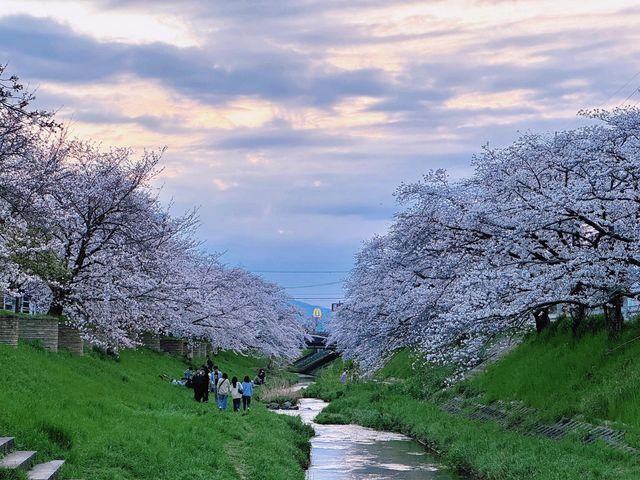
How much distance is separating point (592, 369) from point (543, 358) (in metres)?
5.31

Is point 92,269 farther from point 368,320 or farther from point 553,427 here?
point 553,427

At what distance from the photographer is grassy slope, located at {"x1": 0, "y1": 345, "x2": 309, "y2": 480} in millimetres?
16953

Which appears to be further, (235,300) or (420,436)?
(235,300)

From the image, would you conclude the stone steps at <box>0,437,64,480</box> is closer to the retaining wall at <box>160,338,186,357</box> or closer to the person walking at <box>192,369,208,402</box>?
the person walking at <box>192,369,208,402</box>

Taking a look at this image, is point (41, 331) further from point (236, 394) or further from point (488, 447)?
point (488, 447)

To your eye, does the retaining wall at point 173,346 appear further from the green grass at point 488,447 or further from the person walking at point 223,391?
the person walking at point 223,391

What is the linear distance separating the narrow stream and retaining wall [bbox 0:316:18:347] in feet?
32.0

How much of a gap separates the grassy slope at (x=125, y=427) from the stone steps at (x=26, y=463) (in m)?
0.49

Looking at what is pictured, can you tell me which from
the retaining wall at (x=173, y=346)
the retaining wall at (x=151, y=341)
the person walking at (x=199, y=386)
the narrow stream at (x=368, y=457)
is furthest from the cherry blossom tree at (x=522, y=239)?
the retaining wall at (x=173, y=346)

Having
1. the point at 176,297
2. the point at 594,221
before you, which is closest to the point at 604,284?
the point at 594,221

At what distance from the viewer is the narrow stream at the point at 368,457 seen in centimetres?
2784

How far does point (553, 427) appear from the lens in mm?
25344

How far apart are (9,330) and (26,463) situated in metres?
13.8

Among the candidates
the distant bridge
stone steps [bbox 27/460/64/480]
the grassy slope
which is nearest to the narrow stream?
the grassy slope
